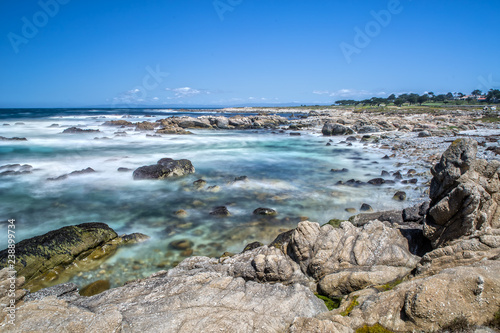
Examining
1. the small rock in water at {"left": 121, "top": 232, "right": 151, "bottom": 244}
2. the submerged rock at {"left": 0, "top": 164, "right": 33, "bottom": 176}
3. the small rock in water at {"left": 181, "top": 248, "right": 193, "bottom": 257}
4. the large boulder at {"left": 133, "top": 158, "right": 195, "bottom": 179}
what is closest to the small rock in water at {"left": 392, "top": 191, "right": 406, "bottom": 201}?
the small rock in water at {"left": 181, "top": 248, "right": 193, "bottom": 257}

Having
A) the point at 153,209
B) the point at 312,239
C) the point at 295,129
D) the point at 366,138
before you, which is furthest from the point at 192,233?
the point at 295,129

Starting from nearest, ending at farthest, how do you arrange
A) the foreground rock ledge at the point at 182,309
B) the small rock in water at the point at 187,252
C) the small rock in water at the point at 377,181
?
the foreground rock ledge at the point at 182,309, the small rock in water at the point at 187,252, the small rock in water at the point at 377,181

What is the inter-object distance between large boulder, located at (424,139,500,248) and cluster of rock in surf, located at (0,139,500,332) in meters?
0.02

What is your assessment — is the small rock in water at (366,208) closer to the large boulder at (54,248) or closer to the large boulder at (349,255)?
the large boulder at (349,255)

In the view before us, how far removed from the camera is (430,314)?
3.66 m

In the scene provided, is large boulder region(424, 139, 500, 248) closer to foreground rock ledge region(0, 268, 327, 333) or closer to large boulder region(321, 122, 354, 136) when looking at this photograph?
foreground rock ledge region(0, 268, 327, 333)

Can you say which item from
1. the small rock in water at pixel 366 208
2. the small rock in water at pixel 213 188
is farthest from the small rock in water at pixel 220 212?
the small rock in water at pixel 366 208

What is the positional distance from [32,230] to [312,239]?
11228 millimetres

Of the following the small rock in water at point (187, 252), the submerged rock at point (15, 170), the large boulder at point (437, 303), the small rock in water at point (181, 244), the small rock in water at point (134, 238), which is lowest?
the small rock in water at point (187, 252)

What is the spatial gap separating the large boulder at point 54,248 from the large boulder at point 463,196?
9.79 meters

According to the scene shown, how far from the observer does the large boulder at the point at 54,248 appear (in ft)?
24.9

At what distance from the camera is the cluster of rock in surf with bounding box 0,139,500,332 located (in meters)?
3.84

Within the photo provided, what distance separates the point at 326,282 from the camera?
19.1 ft

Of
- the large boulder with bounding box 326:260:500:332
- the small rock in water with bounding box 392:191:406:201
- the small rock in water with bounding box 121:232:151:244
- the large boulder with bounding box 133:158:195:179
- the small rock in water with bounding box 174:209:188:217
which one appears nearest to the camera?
the large boulder with bounding box 326:260:500:332
